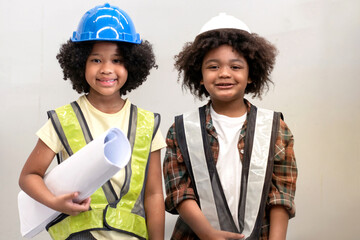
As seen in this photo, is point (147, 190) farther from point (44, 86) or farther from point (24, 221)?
point (44, 86)

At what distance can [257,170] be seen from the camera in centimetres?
176

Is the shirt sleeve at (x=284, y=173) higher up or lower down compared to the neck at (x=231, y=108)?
lower down

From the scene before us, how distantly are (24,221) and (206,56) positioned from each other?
708mm

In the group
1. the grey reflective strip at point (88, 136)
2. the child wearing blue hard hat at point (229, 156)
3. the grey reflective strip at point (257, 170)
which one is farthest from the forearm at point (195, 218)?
the grey reflective strip at point (88, 136)

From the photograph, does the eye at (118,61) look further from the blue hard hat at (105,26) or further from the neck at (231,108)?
the neck at (231,108)

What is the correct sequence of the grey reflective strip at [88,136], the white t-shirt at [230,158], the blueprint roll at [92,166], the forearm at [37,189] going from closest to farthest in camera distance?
the blueprint roll at [92,166] → the forearm at [37,189] → the grey reflective strip at [88,136] → the white t-shirt at [230,158]

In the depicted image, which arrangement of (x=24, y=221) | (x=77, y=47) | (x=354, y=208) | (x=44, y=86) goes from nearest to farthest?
Result: 1. (x=24, y=221)
2. (x=77, y=47)
3. (x=354, y=208)
4. (x=44, y=86)

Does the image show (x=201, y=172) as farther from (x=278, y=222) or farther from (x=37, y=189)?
(x=37, y=189)

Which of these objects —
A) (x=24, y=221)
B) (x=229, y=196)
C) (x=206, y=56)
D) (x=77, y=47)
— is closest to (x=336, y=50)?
(x=206, y=56)

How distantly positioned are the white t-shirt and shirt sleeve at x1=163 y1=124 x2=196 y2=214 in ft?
0.34

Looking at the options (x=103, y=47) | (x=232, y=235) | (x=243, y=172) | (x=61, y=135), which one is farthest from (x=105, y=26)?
(x=232, y=235)

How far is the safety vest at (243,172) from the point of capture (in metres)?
1.74

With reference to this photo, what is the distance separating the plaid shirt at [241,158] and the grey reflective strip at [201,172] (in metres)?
0.03

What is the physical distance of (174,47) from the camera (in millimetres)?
2566
